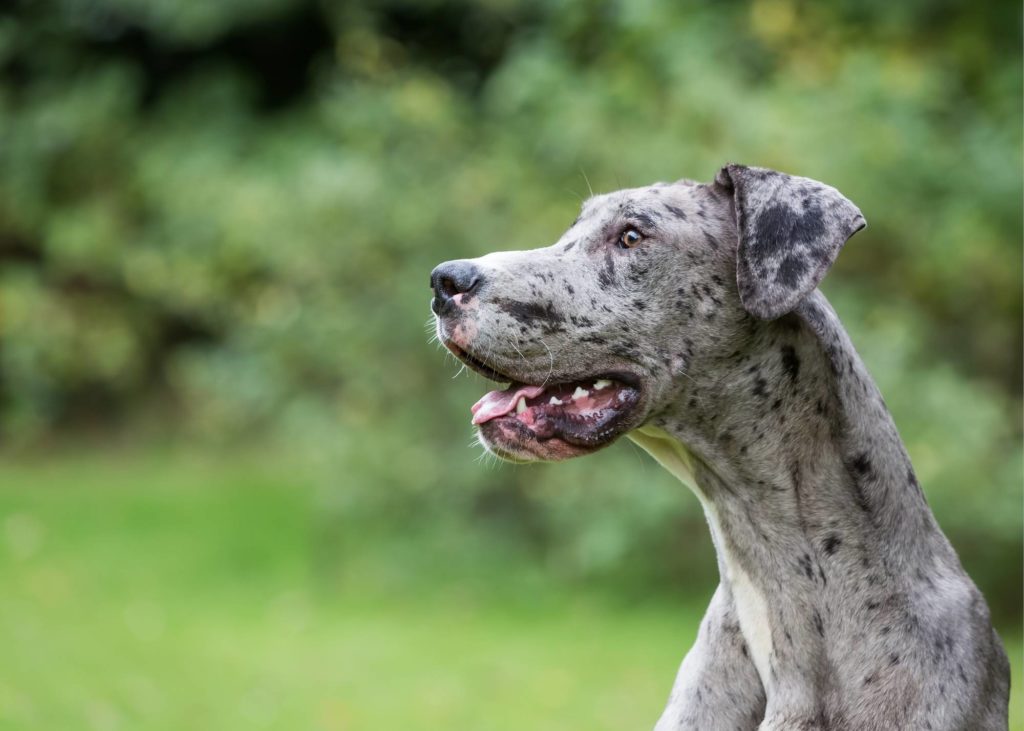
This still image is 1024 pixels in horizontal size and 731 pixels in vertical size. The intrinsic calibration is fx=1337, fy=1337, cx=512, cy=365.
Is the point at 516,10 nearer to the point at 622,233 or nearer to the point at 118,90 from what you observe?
the point at 118,90

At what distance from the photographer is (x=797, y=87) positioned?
29.3 feet

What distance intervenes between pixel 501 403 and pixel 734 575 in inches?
28.8

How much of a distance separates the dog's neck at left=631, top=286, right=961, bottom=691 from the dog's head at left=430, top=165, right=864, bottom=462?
102 mm

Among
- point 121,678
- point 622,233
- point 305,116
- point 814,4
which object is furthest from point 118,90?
point 622,233

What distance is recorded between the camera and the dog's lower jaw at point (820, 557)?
3.15 metres

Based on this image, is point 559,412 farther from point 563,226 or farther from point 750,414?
point 563,226

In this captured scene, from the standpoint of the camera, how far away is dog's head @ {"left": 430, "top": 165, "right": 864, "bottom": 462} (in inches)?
127

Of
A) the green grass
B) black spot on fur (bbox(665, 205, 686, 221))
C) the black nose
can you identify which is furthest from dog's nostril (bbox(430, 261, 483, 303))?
the green grass

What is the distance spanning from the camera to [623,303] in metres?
3.32

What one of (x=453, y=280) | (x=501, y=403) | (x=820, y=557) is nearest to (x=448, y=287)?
(x=453, y=280)

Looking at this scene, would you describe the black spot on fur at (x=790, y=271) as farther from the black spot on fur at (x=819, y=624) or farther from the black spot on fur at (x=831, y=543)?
the black spot on fur at (x=819, y=624)

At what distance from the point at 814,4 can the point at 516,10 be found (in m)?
2.77

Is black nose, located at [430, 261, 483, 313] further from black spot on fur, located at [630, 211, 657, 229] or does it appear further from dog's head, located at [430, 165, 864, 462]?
black spot on fur, located at [630, 211, 657, 229]

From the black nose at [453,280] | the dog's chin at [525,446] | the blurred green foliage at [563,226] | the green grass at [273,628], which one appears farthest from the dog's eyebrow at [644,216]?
the blurred green foliage at [563,226]
